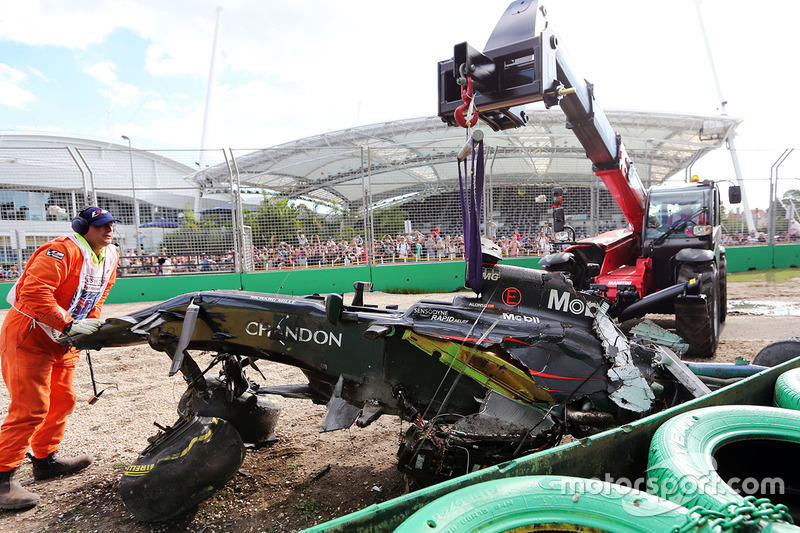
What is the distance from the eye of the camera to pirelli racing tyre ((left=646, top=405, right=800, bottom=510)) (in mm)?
1616

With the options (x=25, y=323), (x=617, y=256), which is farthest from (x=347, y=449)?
(x=617, y=256)

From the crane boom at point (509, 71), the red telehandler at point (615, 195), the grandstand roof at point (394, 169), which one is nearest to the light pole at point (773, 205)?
the grandstand roof at point (394, 169)

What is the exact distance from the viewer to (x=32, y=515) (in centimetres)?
294

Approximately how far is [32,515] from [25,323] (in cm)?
128

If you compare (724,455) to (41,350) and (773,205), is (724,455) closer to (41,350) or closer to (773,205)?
(41,350)

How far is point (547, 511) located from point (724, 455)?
4.36ft

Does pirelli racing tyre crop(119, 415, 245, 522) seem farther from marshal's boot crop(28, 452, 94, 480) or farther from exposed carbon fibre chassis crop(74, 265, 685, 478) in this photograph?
marshal's boot crop(28, 452, 94, 480)

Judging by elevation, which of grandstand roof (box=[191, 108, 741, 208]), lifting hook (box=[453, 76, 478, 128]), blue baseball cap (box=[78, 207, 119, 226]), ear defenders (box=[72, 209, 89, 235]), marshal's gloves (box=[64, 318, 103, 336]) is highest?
grandstand roof (box=[191, 108, 741, 208])

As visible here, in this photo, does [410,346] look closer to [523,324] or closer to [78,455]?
[523,324]

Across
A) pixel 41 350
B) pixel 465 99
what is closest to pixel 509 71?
pixel 465 99

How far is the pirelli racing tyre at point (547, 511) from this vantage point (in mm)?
1400

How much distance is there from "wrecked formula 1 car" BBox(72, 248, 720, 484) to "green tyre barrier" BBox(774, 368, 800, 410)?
44cm

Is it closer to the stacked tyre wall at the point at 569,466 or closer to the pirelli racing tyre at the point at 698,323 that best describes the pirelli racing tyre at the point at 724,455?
the stacked tyre wall at the point at 569,466

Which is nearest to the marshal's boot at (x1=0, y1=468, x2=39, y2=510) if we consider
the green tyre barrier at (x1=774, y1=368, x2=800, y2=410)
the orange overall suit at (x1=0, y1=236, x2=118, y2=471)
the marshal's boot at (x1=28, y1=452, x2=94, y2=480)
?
the orange overall suit at (x1=0, y1=236, x2=118, y2=471)
